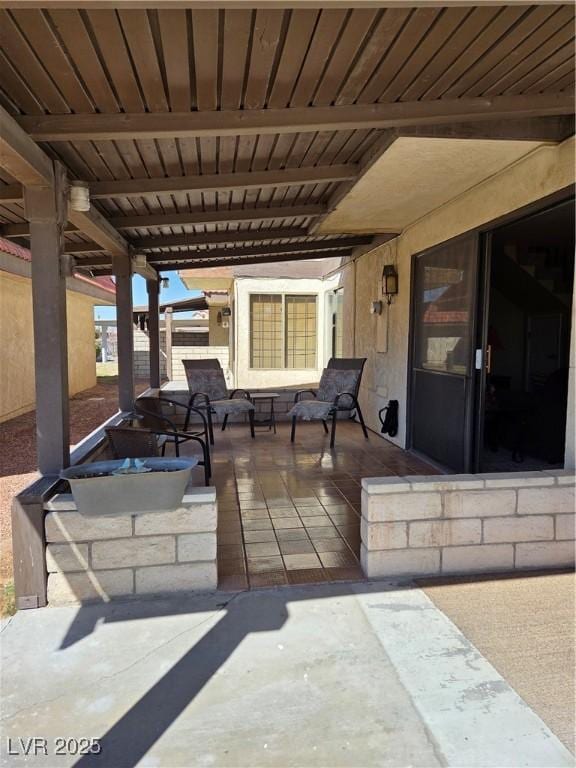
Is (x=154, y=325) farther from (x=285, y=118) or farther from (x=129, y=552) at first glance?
(x=129, y=552)

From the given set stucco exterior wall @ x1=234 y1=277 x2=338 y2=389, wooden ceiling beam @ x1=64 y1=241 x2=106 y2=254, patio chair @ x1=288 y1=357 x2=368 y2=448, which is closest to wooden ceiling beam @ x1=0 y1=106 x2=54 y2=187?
wooden ceiling beam @ x1=64 y1=241 x2=106 y2=254

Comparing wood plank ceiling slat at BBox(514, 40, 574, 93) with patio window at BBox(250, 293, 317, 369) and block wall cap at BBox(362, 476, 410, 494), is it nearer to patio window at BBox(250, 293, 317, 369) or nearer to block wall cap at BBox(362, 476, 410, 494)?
block wall cap at BBox(362, 476, 410, 494)

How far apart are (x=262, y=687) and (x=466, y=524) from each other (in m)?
1.30

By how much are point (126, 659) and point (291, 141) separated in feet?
9.24

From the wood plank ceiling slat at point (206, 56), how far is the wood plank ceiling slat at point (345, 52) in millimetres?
489

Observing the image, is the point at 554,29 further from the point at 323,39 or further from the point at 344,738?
the point at 344,738

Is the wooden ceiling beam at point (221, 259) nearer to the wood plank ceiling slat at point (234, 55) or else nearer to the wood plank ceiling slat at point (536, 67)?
the wood plank ceiling slat at point (234, 55)

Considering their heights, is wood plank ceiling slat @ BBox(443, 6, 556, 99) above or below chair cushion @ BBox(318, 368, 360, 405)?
above

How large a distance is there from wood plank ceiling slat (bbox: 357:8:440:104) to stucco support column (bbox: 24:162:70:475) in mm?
1739

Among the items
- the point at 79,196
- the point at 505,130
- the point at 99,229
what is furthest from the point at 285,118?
the point at 99,229

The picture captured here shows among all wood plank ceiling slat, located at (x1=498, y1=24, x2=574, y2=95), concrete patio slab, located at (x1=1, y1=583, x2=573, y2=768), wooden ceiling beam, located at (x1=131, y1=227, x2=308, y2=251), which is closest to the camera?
concrete patio slab, located at (x1=1, y1=583, x2=573, y2=768)

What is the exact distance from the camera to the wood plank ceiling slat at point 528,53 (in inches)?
80.4

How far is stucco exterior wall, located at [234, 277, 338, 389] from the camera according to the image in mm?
9852

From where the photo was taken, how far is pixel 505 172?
3574mm
